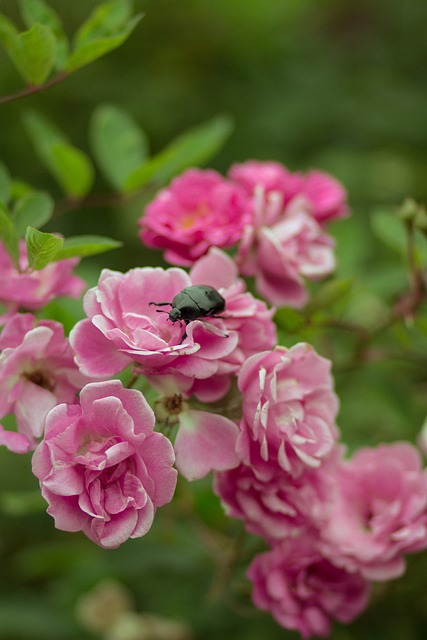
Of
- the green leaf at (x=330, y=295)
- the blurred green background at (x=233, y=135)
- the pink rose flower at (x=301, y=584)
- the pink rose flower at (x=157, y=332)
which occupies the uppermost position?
the pink rose flower at (x=157, y=332)

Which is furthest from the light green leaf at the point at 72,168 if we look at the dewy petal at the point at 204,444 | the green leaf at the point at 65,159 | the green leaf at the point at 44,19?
the dewy petal at the point at 204,444

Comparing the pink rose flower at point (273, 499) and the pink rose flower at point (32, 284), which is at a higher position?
the pink rose flower at point (32, 284)

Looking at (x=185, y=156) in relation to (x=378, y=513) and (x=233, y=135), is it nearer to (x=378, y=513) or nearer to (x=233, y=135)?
(x=378, y=513)

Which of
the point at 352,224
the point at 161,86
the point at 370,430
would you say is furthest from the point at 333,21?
the point at 370,430

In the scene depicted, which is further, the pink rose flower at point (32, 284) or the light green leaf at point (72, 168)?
the light green leaf at point (72, 168)

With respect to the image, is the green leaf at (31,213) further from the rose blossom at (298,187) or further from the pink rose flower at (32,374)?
the rose blossom at (298,187)

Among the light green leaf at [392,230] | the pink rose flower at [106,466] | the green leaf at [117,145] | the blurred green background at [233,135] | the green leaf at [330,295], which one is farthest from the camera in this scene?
the blurred green background at [233,135]

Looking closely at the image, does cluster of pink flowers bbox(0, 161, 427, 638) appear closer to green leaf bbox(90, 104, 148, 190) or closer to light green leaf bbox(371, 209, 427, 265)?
light green leaf bbox(371, 209, 427, 265)

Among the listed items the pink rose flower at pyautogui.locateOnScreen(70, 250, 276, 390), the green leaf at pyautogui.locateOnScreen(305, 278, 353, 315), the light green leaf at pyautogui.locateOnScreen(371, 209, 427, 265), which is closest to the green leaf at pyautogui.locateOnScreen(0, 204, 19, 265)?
the pink rose flower at pyautogui.locateOnScreen(70, 250, 276, 390)
